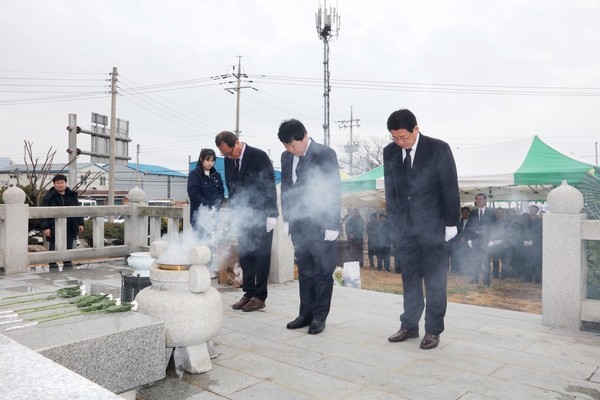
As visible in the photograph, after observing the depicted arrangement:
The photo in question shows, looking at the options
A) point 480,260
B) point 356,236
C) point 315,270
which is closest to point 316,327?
point 315,270

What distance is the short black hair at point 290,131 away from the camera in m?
4.53

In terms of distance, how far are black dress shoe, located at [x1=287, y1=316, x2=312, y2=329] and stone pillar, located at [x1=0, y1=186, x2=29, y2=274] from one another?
551 centimetres

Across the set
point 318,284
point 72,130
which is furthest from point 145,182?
point 318,284

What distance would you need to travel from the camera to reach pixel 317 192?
459 centimetres

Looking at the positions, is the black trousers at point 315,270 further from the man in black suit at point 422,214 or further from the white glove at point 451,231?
the white glove at point 451,231

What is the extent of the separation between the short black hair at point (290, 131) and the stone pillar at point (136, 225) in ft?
18.8

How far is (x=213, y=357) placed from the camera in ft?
→ 12.4

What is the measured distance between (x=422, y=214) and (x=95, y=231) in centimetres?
725

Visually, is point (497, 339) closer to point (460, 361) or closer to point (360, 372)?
point (460, 361)

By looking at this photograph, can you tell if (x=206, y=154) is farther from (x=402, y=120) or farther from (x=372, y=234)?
(x=372, y=234)

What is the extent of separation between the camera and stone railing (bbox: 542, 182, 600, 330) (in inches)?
187

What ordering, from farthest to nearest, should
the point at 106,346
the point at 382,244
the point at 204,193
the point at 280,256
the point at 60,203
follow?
1. the point at 382,244
2. the point at 60,203
3. the point at 280,256
4. the point at 204,193
5. the point at 106,346

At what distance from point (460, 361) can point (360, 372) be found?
90 centimetres

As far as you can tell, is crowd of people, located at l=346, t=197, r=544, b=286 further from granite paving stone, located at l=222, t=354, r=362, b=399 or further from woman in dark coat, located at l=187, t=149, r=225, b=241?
granite paving stone, located at l=222, t=354, r=362, b=399
